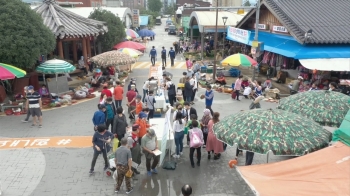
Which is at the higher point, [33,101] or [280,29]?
[280,29]

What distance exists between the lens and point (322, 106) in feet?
25.4

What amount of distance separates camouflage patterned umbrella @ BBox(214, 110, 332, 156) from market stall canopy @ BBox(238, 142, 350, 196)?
0.73 meters

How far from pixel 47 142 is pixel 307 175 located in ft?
29.4

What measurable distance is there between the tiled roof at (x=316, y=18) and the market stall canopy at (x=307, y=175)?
11677mm

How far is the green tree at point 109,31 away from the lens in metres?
23.2

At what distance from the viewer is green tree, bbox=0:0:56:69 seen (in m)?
13.7

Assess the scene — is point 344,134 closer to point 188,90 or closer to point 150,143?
point 150,143

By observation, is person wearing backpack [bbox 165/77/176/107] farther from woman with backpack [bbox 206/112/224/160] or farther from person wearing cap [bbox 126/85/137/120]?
woman with backpack [bbox 206/112/224/160]

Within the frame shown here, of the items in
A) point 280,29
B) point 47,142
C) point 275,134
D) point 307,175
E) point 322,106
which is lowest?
point 47,142

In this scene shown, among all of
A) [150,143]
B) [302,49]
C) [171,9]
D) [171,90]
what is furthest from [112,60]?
[171,9]

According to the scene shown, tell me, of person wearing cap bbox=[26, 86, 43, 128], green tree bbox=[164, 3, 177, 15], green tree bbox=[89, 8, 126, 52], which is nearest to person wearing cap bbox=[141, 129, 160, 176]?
person wearing cap bbox=[26, 86, 43, 128]

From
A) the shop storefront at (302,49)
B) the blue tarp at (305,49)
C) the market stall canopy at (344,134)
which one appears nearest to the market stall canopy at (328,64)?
the shop storefront at (302,49)

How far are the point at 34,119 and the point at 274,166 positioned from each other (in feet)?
33.3

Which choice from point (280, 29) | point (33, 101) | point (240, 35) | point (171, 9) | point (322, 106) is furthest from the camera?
point (171, 9)
